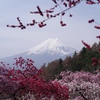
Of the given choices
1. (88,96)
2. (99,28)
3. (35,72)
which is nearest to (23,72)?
(35,72)

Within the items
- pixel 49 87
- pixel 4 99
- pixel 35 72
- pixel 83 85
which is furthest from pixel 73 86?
pixel 4 99

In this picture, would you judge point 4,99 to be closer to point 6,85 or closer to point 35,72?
point 6,85

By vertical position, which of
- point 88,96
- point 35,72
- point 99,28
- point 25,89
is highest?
point 99,28

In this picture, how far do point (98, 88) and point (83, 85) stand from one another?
76cm

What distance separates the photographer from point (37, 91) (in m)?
10.7

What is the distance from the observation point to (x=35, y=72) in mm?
12727

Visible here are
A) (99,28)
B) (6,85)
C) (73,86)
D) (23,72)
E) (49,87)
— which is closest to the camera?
(99,28)

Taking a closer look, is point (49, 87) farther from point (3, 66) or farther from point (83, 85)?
point (83, 85)

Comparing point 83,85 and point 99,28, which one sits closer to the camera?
point 99,28

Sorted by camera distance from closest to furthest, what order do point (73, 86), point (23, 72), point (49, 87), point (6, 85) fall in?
point (6, 85) → point (49, 87) → point (23, 72) → point (73, 86)

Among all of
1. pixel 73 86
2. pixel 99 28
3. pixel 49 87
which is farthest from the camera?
pixel 73 86

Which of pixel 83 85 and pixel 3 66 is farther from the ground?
pixel 3 66

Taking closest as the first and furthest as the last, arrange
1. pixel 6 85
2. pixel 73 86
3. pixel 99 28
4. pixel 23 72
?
pixel 99 28
pixel 6 85
pixel 23 72
pixel 73 86

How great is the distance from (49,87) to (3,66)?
1.94 meters
